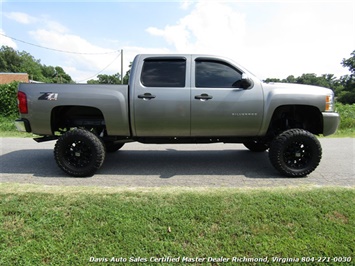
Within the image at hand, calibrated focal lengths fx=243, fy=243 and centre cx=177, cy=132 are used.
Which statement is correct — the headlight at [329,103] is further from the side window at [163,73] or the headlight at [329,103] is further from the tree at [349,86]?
the tree at [349,86]

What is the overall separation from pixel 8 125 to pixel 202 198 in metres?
10.4

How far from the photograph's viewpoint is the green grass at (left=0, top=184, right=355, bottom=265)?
2270 millimetres

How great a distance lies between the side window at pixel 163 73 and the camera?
4.09m

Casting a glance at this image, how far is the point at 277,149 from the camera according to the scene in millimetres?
3977

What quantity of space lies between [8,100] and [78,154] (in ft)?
36.6

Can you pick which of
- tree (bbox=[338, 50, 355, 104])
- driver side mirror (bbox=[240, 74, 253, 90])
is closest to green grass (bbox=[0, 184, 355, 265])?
driver side mirror (bbox=[240, 74, 253, 90])

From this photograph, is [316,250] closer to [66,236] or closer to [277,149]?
[277,149]

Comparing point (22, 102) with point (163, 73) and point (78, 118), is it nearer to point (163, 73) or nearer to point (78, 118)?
point (78, 118)

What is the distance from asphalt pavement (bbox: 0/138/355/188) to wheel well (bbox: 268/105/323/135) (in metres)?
0.77

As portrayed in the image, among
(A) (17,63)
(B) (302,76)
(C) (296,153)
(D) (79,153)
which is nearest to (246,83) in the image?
(C) (296,153)

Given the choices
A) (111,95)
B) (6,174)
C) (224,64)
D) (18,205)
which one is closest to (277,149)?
(224,64)

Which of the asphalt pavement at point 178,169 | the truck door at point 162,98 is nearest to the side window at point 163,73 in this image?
the truck door at point 162,98

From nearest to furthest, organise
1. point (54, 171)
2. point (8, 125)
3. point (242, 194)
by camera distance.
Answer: point (242, 194) → point (54, 171) → point (8, 125)

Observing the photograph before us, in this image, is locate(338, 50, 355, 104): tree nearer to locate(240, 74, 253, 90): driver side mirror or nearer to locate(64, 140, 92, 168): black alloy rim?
locate(240, 74, 253, 90): driver side mirror
